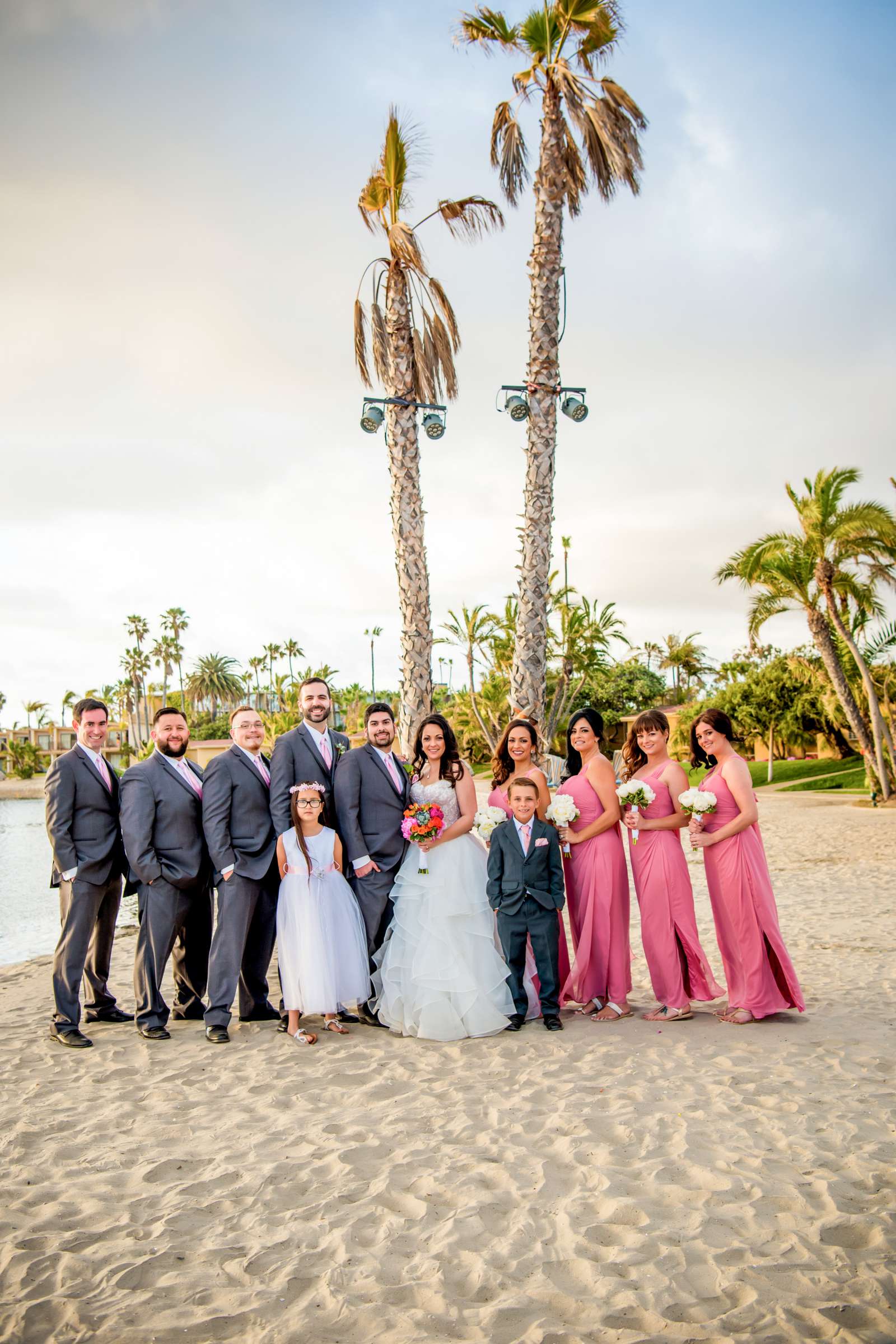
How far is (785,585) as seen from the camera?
25578mm

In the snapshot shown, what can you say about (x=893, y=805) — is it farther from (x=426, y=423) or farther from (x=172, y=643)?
(x=172, y=643)

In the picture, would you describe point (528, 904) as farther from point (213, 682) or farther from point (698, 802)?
point (213, 682)

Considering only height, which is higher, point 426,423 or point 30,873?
point 426,423

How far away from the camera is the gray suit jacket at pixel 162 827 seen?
656 cm

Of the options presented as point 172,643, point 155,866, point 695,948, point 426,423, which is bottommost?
point 695,948

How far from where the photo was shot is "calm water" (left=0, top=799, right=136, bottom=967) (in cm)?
1507

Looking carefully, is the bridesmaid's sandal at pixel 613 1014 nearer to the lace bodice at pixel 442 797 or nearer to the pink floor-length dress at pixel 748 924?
the pink floor-length dress at pixel 748 924

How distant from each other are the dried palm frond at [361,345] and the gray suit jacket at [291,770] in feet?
23.6

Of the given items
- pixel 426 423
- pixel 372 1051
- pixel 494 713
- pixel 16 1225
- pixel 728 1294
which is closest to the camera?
pixel 728 1294

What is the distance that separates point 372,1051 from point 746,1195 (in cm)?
286

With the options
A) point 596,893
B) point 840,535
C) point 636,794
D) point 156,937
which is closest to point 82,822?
point 156,937

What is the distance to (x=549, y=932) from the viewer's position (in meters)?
6.46

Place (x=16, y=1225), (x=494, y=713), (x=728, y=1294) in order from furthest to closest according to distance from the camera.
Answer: (x=494, y=713) → (x=16, y=1225) → (x=728, y=1294)

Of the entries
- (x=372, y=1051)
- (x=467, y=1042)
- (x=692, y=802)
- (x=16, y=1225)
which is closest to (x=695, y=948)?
(x=692, y=802)
